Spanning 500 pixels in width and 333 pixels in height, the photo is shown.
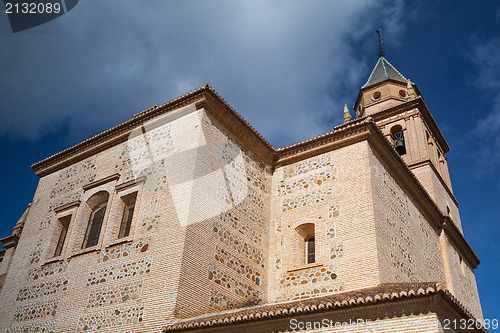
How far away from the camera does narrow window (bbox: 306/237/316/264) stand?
33.6 ft

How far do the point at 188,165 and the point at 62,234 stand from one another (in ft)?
14.6

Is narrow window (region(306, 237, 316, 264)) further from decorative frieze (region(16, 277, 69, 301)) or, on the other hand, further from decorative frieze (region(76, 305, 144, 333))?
decorative frieze (region(16, 277, 69, 301))

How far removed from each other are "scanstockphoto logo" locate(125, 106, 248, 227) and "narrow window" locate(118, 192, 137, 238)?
0.52m

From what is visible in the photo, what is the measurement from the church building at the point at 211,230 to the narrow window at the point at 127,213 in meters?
0.03

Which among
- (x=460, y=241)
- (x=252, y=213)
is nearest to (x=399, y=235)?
(x=252, y=213)

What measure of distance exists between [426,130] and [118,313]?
14345mm

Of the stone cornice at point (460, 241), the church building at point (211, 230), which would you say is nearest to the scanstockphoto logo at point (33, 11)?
the church building at point (211, 230)

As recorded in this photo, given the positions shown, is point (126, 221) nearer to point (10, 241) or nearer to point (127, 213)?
point (127, 213)

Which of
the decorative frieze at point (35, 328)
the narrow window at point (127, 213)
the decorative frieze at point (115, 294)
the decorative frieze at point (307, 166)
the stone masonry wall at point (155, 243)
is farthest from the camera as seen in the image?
the decorative frieze at point (307, 166)

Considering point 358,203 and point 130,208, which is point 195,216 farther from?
point 358,203

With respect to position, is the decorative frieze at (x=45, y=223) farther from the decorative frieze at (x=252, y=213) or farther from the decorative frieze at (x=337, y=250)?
the decorative frieze at (x=337, y=250)

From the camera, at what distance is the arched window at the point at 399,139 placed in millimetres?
17609

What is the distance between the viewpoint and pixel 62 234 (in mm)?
11633

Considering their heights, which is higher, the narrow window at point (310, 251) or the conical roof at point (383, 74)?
the conical roof at point (383, 74)
